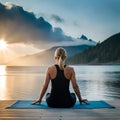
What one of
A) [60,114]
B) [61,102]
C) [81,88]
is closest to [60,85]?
[61,102]

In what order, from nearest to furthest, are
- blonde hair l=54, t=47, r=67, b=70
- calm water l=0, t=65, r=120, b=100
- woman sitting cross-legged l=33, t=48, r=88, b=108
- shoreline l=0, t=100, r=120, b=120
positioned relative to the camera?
shoreline l=0, t=100, r=120, b=120, blonde hair l=54, t=47, r=67, b=70, woman sitting cross-legged l=33, t=48, r=88, b=108, calm water l=0, t=65, r=120, b=100

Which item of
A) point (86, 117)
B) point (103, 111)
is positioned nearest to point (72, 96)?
point (103, 111)

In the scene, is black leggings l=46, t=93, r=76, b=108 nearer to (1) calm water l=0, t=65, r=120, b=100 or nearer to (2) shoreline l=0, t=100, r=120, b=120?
(2) shoreline l=0, t=100, r=120, b=120

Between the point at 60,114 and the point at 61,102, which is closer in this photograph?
the point at 60,114

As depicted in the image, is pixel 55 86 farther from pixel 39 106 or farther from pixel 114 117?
pixel 114 117

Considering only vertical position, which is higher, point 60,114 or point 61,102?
point 61,102

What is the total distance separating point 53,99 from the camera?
7.55 meters

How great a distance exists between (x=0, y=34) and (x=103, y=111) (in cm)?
11528

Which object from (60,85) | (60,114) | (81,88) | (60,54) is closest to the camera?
(60,114)

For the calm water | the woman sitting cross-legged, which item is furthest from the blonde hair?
the calm water

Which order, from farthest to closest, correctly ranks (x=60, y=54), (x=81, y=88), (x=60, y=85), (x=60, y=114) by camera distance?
(x=81, y=88)
(x=60, y=85)
(x=60, y=54)
(x=60, y=114)

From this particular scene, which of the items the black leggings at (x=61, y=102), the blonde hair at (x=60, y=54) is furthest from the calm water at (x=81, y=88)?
the blonde hair at (x=60, y=54)

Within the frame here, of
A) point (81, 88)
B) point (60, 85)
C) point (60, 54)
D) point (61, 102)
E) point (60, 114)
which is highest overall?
point (60, 54)

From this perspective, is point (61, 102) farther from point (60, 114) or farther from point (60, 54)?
point (60, 54)
